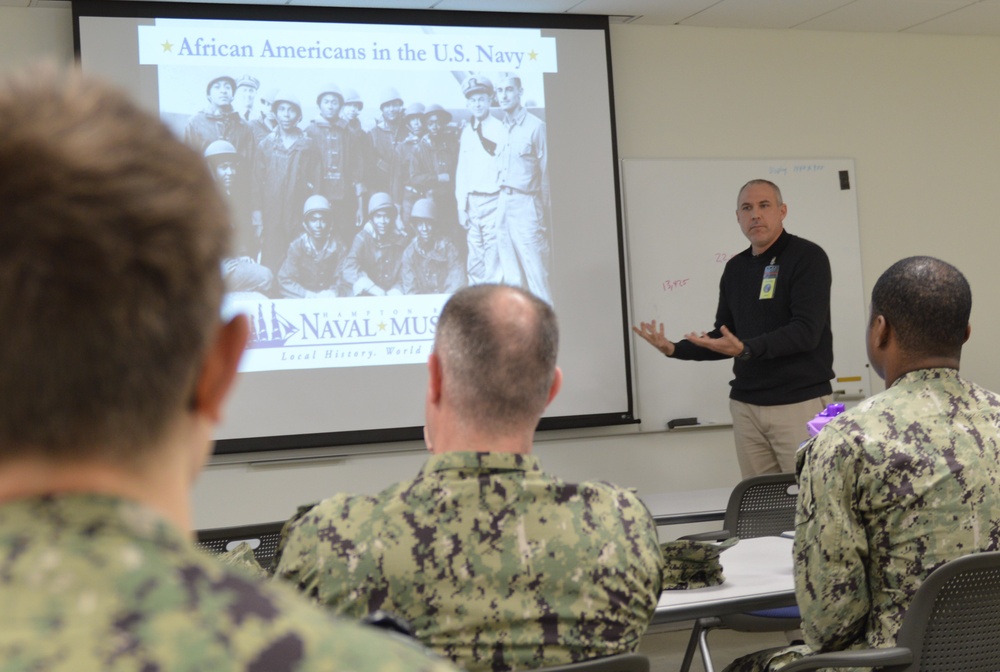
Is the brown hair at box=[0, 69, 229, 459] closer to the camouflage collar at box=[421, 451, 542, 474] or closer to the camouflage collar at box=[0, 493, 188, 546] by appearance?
the camouflage collar at box=[0, 493, 188, 546]

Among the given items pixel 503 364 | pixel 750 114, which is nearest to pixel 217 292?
pixel 503 364

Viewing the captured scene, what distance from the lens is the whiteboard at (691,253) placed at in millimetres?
5312

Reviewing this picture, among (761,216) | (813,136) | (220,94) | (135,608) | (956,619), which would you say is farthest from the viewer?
(813,136)

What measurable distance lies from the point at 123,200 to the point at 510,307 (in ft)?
4.16

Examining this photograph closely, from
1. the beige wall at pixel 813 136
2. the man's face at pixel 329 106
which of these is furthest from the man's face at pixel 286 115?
the beige wall at pixel 813 136

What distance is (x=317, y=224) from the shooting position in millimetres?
4805

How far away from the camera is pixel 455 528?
4.85 ft

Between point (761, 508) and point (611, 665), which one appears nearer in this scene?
point (611, 665)

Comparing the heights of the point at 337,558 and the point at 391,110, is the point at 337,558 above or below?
below

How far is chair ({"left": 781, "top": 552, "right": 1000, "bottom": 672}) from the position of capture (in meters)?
1.73

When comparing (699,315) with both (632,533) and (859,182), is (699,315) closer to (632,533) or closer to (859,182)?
(859,182)

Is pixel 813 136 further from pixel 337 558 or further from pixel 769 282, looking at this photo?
pixel 337 558

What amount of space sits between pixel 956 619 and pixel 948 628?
0.02 metres

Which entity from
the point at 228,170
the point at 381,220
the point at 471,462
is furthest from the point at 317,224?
the point at 471,462
